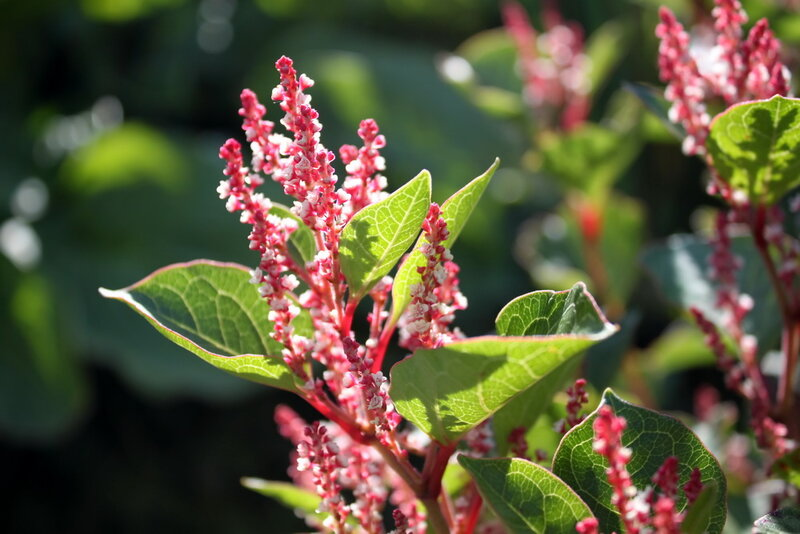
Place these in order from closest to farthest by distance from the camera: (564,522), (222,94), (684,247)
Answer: (564,522)
(684,247)
(222,94)

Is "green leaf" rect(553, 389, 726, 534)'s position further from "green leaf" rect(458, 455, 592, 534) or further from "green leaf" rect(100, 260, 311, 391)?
"green leaf" rect(100, 260, 311, 391)

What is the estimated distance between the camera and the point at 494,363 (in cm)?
33

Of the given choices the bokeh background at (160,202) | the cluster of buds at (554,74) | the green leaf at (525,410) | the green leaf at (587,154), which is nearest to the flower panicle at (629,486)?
the green leaf at (525,410)

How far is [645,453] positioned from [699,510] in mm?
56

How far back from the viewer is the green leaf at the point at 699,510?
0.31m

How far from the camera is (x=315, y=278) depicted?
40 centimetres

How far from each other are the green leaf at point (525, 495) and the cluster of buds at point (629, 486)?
30mm

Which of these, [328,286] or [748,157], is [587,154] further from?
[328,286]

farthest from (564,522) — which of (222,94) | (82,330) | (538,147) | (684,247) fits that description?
(222,94)

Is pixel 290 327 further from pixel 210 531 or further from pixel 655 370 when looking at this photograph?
pixel 210 531

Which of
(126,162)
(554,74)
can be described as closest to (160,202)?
(126,162)

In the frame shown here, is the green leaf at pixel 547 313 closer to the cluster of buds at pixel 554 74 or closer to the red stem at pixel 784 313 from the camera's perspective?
the red stem at pixel 784 313

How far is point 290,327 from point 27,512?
6.86 ft

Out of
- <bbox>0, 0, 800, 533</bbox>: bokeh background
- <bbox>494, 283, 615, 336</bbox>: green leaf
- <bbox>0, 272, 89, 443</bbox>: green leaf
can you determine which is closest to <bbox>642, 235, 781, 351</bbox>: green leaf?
<bbox>494, 283, 615, 336</bbox>: green leaf
